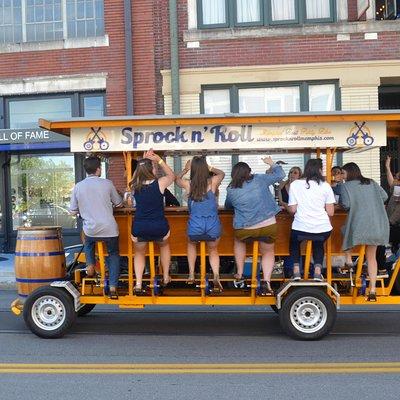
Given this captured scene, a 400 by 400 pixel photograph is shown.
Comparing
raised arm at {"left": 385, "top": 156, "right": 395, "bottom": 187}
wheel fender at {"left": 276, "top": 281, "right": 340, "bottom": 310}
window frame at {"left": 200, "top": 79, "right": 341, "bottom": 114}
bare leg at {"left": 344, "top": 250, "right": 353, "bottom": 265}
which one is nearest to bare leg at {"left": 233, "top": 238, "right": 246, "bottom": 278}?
wheel fender at {"left": 276, "top": 281, "right": 340, "bottom": 310}

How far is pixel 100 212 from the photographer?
7004mm

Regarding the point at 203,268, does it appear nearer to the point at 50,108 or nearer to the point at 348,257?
the point at 348,257

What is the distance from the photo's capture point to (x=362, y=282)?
6906 millimetres

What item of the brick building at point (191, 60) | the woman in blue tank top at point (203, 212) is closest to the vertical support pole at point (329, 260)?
the woman in blue tank top at point (203, 212)

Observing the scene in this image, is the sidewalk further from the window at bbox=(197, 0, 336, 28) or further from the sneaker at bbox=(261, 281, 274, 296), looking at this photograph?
the window at bbox=(197, 0, 336, 28)

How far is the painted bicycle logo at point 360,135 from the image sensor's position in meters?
6.84

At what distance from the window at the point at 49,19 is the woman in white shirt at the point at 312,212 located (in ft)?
29.6

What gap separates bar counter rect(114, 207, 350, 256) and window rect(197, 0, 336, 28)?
773 cm

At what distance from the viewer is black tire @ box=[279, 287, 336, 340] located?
666 cm

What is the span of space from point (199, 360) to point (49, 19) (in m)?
10.9

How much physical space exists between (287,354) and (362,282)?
4.35ft

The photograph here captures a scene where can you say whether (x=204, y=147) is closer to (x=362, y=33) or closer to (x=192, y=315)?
(x=192, y=315)

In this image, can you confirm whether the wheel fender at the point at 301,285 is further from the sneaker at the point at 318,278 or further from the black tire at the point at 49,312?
the black tire at the point at 49,312

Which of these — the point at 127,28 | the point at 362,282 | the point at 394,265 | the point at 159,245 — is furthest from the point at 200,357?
the point at 127,28
